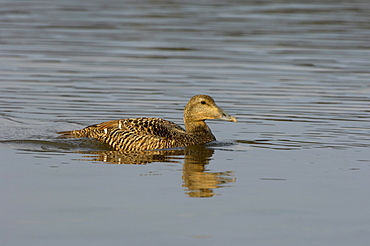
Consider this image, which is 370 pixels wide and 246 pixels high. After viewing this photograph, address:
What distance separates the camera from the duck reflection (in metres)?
10.3

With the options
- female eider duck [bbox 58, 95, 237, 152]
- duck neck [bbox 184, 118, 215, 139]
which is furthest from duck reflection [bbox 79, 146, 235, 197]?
duck neck [bbox 184, 118, 215, 139]

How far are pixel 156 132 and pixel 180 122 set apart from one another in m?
2.50

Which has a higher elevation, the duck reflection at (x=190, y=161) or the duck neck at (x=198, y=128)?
the duck neck at (x=198, y=128)

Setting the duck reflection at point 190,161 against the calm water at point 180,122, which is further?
the duck reflection at point 190,161

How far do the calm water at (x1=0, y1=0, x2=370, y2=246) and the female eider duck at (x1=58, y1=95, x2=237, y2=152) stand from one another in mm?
203

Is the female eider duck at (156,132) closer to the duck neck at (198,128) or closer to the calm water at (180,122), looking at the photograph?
the duck neck at (198,128)

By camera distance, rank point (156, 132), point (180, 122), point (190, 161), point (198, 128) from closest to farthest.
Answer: point (190, 161), point (156, 132), point (198, 128), point (180, 122)

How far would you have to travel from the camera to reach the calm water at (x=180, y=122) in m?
8.54

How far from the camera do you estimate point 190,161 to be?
12297 mm

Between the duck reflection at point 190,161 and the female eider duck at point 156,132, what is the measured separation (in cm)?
18

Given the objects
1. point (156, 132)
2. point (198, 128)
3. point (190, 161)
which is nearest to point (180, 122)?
point (198, 128)

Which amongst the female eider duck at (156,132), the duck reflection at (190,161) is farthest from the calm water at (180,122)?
the female eider duck at (156,132)

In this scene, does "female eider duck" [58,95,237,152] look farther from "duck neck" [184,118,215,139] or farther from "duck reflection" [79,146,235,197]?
"duck reflection" [79,146,235,197]

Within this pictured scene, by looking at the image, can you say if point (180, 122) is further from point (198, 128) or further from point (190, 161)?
point (190, 161)
